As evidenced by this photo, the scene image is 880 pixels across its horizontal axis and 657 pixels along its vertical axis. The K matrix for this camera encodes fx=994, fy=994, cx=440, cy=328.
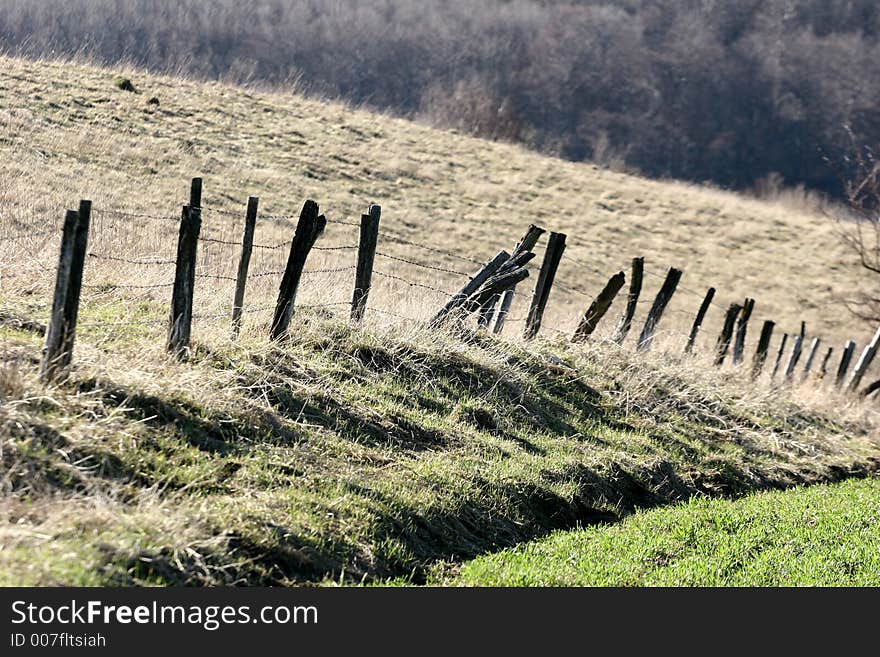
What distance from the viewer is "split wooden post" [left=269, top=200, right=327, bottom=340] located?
8836 millimetres

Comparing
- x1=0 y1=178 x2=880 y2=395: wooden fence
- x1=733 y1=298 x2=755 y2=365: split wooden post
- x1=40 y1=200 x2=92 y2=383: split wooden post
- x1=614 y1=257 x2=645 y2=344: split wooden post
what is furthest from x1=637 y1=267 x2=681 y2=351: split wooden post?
x1=40 y1=200 x2=92 y2=383: split wooden post

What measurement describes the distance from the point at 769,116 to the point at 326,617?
300 feet

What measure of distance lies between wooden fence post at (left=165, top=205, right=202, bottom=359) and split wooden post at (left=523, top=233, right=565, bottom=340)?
5.45 m

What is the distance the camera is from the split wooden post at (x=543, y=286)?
40.6ft

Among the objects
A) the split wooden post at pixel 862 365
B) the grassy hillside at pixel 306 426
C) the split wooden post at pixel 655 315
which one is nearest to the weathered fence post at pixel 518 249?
the grassy hillside at pixel 306 426

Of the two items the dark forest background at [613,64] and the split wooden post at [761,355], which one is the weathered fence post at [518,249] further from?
the dark forest background at [613,64]

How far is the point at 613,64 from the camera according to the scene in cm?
8956

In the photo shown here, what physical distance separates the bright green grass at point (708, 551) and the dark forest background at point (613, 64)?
52.0 m

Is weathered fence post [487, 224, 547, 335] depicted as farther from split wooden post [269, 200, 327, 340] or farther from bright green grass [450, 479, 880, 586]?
bright green grass [450, 479, 880, 586]

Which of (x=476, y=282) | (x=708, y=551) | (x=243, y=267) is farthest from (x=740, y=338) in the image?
(x=243, y=267)

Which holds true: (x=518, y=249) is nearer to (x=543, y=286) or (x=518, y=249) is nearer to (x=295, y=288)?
(x=543, y=286)

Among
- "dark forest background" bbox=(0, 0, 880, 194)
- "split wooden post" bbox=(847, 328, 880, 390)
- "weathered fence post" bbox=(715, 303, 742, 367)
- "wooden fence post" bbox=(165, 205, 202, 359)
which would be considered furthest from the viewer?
"dark forest background" bbox=(0, 0, 880, 194)

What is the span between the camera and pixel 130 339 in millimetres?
7832

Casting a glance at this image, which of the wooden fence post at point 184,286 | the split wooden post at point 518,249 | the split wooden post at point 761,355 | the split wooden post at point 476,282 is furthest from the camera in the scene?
the split wooden post at point 761,355
